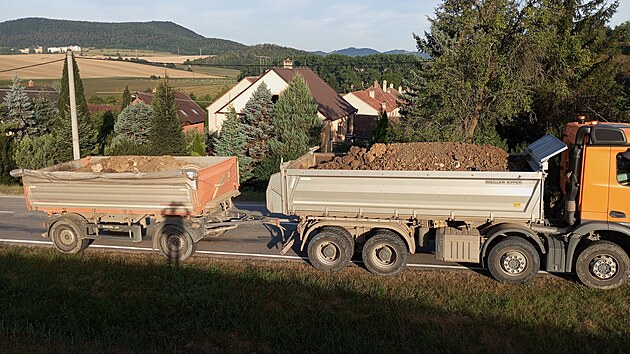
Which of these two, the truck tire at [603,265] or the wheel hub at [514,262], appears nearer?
the truck tire at [603,265]

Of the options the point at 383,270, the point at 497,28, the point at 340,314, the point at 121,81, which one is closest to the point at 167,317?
the point at 340,314

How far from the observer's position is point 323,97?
1638 inches

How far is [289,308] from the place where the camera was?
8008 mm

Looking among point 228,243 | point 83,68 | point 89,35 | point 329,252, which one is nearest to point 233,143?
point 228,243

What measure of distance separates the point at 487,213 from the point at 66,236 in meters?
Result: 9.04

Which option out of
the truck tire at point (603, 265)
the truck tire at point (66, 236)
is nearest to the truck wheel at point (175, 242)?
the truck tire at point (66, 236)

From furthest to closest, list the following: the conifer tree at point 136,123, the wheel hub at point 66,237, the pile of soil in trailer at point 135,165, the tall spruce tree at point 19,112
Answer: the tall spruce tree at point 19,112
the conifer tree at point 136,123
the pile of soil in trailer at point 135,165
the wheel hub at point 66,237

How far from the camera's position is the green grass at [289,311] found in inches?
272

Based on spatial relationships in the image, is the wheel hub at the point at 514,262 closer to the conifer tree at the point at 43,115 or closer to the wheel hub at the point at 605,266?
the wheel hub at the point at 605,266

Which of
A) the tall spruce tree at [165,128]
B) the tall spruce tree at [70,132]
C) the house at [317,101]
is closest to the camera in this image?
the tall spruce tree at [70,132]

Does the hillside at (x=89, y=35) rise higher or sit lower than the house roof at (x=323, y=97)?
higher

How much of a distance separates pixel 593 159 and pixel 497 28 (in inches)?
488

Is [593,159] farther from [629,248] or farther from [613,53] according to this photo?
[613,53]

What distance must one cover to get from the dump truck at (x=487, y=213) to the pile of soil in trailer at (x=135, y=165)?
11.7ft
